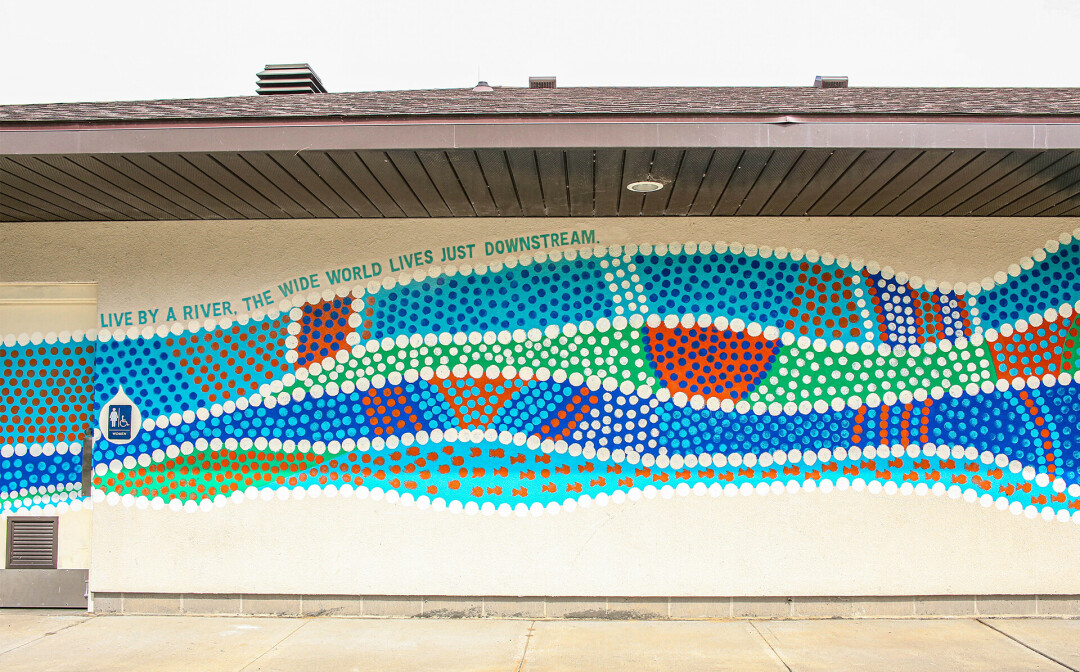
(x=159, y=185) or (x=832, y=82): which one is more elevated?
(x=832, y=82)

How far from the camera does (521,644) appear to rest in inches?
183

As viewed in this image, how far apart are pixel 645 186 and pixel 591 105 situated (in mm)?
609

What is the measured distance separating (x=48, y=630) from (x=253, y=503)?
1.50 m

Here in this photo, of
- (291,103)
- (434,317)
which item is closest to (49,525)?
(434,317)

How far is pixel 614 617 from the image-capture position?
5223 millimetres

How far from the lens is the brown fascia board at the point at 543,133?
3834 millimetres

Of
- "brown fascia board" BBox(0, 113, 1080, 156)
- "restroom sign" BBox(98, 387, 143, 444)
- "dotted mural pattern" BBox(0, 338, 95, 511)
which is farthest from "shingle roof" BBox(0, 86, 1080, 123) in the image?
"restroom sign" BBox(98, 387, 143, 444)

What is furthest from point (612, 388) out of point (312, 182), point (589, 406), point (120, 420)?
point (120, 420)

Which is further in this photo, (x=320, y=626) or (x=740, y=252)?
(x=740, y=252)

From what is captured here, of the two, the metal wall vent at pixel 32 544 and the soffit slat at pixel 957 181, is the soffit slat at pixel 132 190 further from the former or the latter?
the soffit slat at pixel 957 181

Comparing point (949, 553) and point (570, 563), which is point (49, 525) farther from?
point (949, 553)

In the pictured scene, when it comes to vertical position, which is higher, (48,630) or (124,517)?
(124,517)

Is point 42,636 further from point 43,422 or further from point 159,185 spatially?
point 159,185

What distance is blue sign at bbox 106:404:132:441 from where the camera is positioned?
213 inches
